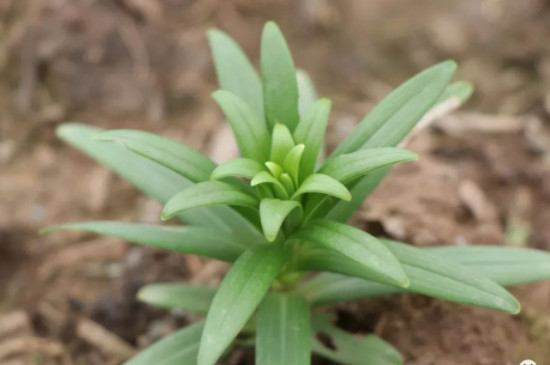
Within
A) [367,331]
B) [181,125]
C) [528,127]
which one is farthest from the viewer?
[181,125]

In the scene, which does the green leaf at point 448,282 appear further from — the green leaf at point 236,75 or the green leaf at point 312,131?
the green leaf at point 236,75

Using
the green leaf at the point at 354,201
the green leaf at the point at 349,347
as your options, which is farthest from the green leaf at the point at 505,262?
the green leaf at the point at 349,347

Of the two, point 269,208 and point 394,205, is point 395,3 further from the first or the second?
point 269,208

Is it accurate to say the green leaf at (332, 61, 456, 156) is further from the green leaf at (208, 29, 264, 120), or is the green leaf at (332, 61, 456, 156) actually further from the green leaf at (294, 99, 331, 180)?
the green leaf at (208, 29, 264, 120)

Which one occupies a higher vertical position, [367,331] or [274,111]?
[274,111]

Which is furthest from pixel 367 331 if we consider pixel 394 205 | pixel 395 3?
pixel 395 3

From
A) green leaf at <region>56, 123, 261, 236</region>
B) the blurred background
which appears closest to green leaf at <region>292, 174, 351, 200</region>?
green leaf at <region>56, 123, 261, 236</region>

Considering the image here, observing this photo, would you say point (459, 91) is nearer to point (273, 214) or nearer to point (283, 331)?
point (273, 214)
